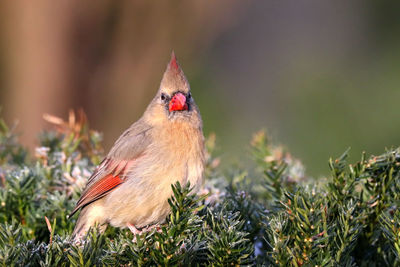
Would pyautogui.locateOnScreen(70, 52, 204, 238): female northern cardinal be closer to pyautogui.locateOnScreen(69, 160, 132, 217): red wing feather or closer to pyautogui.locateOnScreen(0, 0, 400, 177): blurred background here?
pyautogui.locateOnScreen(69, 160, 132, 217): red wing feather

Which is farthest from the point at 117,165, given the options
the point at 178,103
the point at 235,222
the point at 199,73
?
the point at 199,73

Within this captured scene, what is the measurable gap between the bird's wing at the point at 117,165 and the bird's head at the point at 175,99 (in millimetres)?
133

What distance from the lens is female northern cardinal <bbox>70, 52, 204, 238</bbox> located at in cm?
262

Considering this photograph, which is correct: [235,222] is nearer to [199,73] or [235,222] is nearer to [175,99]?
[175,99]

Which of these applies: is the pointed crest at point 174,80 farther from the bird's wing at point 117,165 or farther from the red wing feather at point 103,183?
the red wing feather at point 103,183

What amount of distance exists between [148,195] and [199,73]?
527 cm

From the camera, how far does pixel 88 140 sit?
3.17 metres

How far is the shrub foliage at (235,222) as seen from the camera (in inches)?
69.2

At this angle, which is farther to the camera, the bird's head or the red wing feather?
the bird's head

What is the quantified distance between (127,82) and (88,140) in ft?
10.8

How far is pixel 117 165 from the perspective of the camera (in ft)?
9.15

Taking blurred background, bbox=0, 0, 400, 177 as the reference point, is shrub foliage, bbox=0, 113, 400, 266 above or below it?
below

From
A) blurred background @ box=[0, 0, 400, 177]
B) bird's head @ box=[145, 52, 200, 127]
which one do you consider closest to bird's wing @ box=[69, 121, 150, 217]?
bird's head @ box=[145, 52, 200, 127]

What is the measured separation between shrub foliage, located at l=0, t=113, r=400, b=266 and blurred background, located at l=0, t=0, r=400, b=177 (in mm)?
2458
